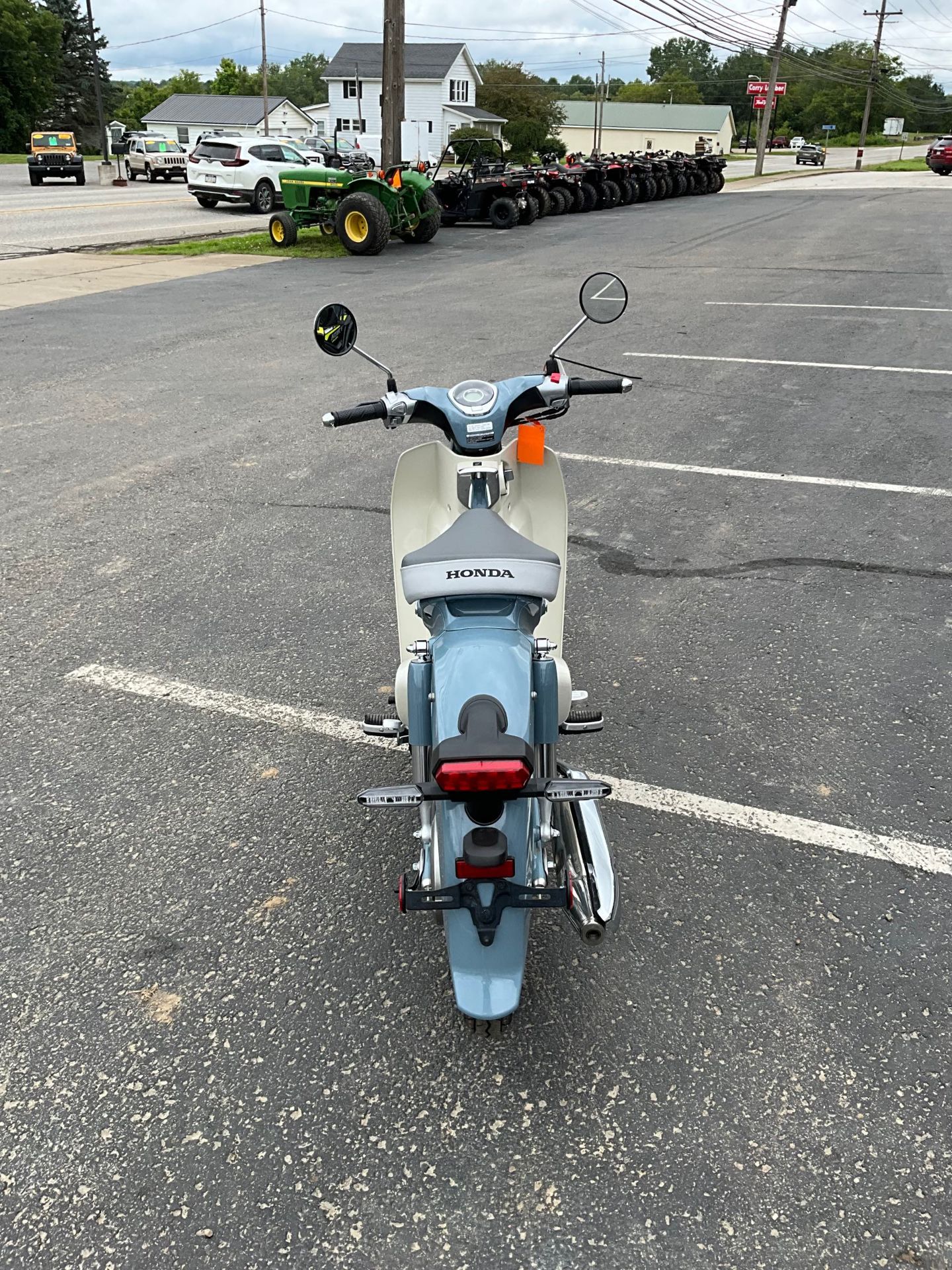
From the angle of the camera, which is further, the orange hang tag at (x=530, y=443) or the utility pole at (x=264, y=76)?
the utility pole at (x=264, y=76)

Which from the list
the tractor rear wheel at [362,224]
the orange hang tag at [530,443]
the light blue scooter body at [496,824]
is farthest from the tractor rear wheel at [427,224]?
the light blue scooter body at [496,824]

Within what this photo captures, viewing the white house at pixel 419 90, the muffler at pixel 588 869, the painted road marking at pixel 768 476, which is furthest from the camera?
the white house at pixel 419 90

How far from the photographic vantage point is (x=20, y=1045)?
2477 millimetres

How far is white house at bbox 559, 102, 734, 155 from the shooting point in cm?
9988

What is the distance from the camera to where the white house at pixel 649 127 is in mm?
99875

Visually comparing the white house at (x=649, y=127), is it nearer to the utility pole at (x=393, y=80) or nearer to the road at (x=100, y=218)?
the road at (x=100, y=218)

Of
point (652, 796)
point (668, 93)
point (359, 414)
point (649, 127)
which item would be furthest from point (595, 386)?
point (668, 93)

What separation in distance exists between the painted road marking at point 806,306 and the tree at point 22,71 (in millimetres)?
73520

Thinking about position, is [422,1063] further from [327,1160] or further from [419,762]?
[419,762]

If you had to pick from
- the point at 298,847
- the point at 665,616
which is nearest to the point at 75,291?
the point at 665,616

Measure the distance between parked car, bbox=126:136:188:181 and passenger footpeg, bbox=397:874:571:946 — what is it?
44.4m

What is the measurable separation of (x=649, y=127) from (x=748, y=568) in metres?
110

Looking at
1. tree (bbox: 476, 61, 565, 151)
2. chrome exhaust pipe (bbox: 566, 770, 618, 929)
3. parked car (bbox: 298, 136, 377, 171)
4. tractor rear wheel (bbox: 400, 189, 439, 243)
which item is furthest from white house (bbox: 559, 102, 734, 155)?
chrome exhaust pipe (bbox: 566, 770, 618, 929)

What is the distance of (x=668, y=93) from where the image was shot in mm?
135000
